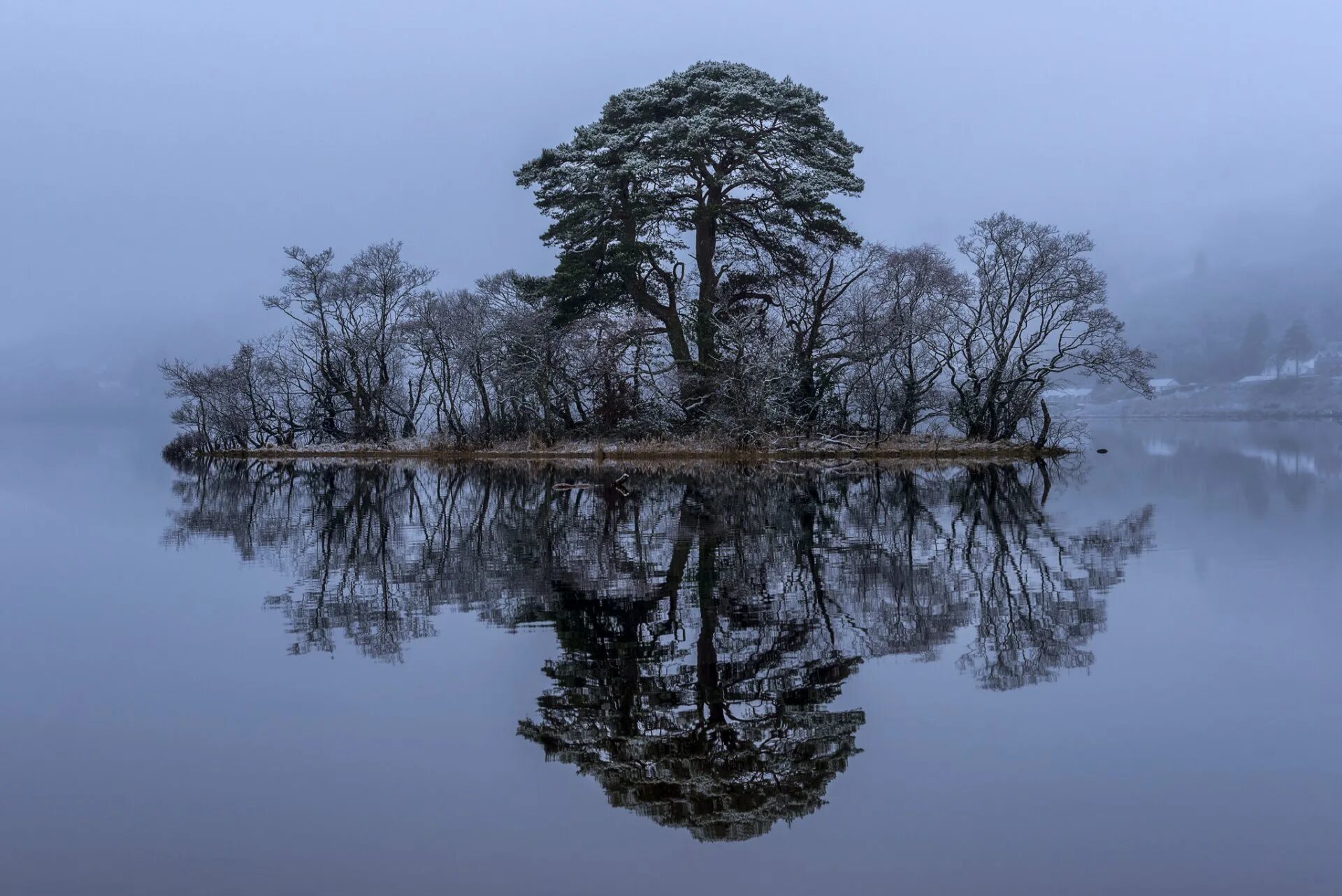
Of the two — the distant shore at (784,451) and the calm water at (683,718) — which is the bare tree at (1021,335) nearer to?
the distant shore at (784,451)

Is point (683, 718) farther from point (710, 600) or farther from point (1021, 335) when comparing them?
point (1021, 335)

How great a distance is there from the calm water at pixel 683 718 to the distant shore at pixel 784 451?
83.1 ft

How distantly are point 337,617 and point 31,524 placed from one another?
44.3 feet

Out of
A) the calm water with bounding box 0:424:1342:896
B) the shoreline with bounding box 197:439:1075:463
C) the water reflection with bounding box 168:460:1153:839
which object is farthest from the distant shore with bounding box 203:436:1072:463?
the calm water with bounding box 0:424:1342:896

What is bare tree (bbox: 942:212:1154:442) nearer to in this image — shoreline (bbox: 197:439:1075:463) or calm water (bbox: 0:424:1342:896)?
shoreline (bbox: 197:439:1075:463)

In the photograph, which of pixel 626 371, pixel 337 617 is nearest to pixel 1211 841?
pixel 337 617

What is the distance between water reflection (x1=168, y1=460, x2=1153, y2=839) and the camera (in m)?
5.47

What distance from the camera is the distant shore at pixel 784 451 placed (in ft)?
130

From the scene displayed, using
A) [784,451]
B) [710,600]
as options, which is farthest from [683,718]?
[784,451]

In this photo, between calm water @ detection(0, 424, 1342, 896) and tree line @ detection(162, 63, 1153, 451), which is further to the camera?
tree line @ detection(162, 63, 1153, 451)

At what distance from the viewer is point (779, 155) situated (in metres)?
41.0

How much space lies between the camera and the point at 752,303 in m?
44.4

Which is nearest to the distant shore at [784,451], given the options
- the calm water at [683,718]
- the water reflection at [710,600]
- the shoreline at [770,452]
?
the shoreline at [770,452]

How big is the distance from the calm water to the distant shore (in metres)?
25.3
